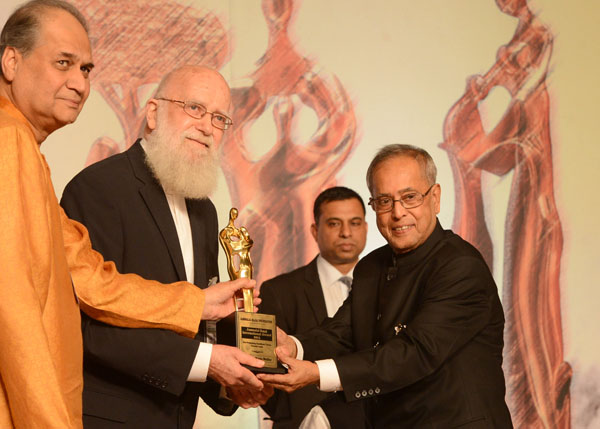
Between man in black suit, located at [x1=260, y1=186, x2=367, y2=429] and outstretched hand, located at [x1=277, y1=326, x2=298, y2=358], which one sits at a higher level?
man in black suit, located at [x1=260, y1=186, x2=367, y2=429]

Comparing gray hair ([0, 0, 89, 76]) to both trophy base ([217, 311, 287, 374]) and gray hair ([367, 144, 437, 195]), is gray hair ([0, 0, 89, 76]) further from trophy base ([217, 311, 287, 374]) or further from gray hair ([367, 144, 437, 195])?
gray hair ([367, 144, 437, 195])

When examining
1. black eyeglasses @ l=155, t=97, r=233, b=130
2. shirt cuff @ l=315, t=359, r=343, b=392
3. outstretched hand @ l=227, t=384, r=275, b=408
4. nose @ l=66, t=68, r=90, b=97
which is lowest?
outstretched hand @ l=227, t=384, r=275, b=408

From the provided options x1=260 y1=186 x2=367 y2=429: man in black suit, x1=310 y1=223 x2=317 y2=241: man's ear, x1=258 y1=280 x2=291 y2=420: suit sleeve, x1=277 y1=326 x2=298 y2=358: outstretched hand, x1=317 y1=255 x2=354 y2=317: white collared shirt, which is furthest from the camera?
x1=310 y1=223 x2=317 y2=241: man's ear

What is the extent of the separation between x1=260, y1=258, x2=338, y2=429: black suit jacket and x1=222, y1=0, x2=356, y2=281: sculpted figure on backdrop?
0.78 m

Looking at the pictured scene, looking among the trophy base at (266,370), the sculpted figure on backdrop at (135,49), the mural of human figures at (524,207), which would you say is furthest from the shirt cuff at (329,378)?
the mural of human figures at (524,207)

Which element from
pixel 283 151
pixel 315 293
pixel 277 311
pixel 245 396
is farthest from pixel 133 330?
pixel 283 151

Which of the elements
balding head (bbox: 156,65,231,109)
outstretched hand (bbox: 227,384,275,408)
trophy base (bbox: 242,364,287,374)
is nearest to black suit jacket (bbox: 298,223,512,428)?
trophy base (bbox: 242,364,287,374)

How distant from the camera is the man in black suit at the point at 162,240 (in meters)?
3.00

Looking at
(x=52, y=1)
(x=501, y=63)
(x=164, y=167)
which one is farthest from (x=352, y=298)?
(x=501, y=63)

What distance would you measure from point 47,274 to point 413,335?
5.44 ft

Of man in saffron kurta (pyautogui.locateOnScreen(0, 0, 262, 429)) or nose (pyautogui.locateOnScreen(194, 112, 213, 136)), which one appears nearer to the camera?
man in saffron kurta (pyautogui.locateOnScreen(0, 0, 262, 429))

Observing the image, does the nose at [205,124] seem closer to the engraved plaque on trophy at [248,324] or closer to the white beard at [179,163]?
the white beard at [179,163]

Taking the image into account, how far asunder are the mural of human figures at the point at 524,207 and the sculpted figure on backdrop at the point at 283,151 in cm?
96

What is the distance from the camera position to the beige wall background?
652 cm
